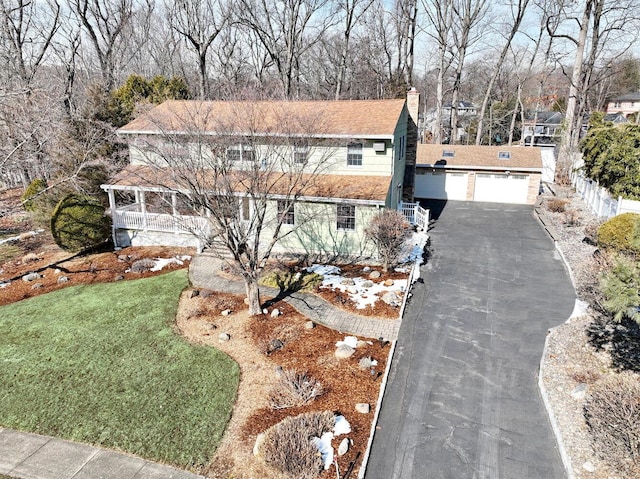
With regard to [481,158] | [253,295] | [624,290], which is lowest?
[253,295]

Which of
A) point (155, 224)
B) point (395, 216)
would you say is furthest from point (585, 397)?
point (155, 224)

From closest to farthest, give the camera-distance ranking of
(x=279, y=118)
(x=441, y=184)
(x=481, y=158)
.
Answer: (x=279, y=118) < (x=481, y=158) < (x=441, y=184)

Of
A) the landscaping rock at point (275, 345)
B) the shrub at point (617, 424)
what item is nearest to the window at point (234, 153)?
the landscaping rock at point (275, 345)

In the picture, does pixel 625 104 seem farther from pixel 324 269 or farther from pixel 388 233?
pixel 324 269

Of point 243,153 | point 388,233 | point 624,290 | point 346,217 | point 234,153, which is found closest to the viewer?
point 624,290

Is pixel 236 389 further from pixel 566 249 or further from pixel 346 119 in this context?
pixel 566 249

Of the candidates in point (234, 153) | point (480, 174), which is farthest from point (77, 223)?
point (480, 174)
